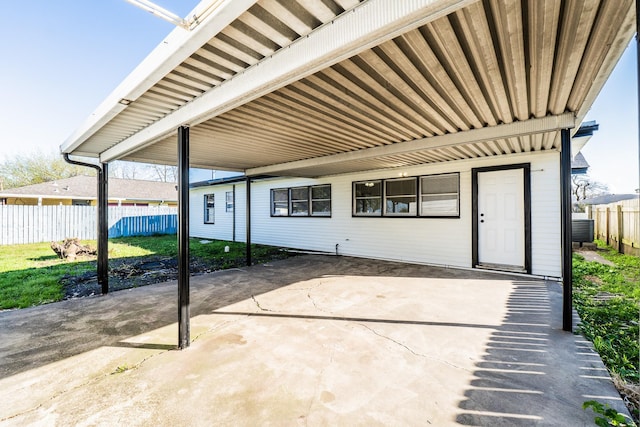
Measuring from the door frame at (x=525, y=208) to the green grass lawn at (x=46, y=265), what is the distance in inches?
217

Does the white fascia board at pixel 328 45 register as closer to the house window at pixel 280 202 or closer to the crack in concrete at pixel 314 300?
the crack in concrete at pixel 314 300

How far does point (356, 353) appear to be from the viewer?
2693 mm

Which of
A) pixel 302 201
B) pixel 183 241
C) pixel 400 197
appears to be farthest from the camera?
pixel 302 201

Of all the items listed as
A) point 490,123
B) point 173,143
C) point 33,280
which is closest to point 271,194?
point 173,143

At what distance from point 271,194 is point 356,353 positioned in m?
8.60

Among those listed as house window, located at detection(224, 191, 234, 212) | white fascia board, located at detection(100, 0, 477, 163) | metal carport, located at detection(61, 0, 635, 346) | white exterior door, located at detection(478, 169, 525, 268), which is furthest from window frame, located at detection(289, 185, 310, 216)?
white fascia board, located at detection(100, 0, 477, 163)

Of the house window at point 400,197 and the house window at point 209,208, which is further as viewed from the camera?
the house window at point 209,208

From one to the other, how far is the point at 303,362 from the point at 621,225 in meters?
11.0

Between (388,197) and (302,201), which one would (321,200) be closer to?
(302,201)

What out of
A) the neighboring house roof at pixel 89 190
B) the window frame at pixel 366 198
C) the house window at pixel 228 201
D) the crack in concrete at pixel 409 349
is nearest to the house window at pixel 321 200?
the window frame at pixel 366 198

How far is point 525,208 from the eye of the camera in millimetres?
5641

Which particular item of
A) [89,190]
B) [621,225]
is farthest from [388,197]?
[89,190]

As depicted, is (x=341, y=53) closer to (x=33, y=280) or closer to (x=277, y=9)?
(x=277, y=9)

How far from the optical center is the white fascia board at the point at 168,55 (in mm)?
1578
